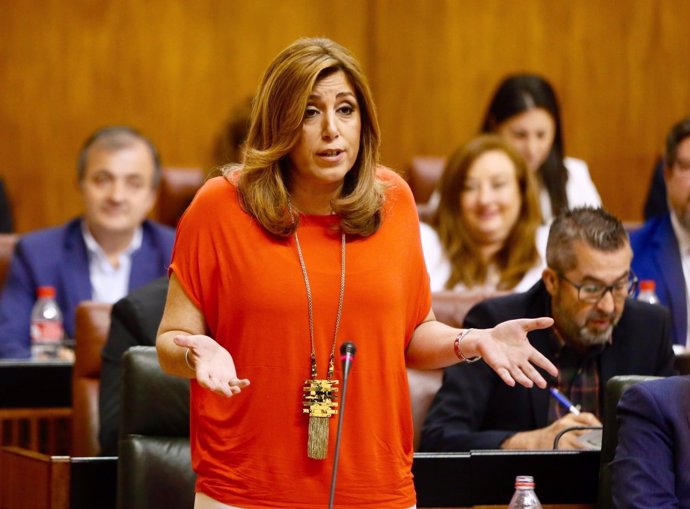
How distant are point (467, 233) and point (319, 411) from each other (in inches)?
86.6

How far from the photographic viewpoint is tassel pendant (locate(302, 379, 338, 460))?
1.69 meters

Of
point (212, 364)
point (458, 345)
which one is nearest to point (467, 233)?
point (458, 345)

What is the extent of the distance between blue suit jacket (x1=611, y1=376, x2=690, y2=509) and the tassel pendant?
0.67m

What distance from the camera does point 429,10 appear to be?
218 inches

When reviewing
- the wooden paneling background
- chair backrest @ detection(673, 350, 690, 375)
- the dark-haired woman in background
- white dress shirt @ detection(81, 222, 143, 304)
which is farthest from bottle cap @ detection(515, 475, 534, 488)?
the wooden paneling background

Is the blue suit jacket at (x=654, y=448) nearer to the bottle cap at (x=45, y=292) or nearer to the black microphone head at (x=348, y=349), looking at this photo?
the black microphone head at (x=348, y=349)

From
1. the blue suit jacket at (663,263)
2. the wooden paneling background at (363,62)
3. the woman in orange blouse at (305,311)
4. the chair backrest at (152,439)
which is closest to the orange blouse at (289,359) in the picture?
the woman in orange blouse at (305,311)

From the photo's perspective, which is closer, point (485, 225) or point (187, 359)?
point (187, 359)

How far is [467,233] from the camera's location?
384cm

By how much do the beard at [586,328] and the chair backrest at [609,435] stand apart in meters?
0.47

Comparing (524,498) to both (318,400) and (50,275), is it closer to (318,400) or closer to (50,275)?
(318,400)

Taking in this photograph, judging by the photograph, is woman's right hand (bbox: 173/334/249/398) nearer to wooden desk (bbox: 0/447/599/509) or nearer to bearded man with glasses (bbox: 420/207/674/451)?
wooden desk (bbox: 0/447/599/509)

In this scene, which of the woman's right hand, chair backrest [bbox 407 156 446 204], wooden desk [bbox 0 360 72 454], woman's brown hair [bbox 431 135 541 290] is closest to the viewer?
the woman's right hand

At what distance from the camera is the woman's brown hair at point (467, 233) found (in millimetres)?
3729
